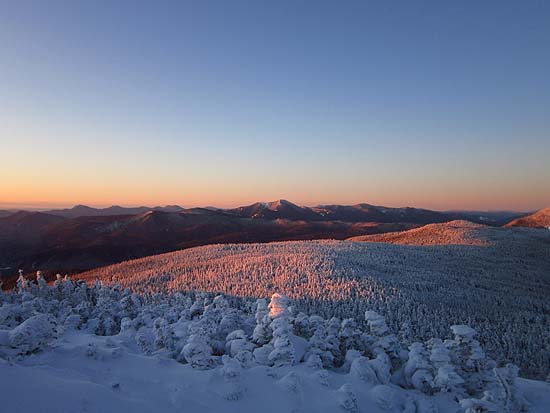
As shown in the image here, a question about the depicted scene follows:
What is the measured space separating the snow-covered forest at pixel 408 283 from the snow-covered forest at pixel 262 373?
1.79 m

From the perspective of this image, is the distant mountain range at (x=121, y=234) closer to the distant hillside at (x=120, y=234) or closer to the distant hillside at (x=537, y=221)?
the distant hillside at (x=120, y=234)

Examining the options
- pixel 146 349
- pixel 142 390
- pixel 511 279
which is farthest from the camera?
pixel 511 279

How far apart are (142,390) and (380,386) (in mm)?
4276

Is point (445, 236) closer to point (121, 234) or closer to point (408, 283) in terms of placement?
point (408, 283)

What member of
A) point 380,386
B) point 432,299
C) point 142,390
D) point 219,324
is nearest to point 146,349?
point 219,324

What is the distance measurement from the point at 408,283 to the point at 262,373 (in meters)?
15.2

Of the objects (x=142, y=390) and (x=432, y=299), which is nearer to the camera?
(x=142, y=390)

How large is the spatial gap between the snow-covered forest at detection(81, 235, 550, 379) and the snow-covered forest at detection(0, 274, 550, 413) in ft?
5.87

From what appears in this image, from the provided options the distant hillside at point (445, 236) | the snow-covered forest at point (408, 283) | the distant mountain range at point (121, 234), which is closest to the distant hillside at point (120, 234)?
the distant mountain range at point (121, 234)

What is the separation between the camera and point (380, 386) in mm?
6434

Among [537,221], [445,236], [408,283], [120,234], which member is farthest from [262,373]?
[120,234]

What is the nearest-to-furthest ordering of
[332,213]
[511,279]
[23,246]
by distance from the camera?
[511,279], [23,246], [332,213]

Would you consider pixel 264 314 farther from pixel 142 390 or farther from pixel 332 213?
pixel 332 213

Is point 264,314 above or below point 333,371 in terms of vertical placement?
above
